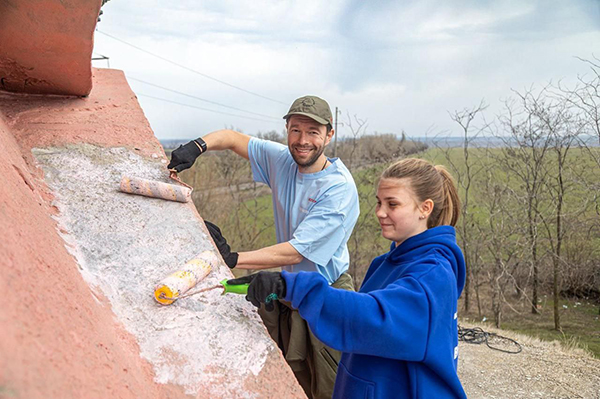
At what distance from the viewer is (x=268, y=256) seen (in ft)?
8.05

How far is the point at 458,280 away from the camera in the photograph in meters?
1.84

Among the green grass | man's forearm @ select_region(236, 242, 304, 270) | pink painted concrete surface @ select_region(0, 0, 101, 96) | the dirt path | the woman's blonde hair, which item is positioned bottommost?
the green grass

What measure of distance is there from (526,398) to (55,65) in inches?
228

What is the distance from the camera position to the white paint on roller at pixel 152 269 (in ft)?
5.02

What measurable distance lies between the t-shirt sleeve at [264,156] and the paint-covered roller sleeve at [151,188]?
2.85 feet

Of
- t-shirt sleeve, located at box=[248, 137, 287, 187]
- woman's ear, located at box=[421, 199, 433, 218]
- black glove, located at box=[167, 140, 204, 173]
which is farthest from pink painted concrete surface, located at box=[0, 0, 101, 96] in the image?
woman's ear, located at box=[421, 199, 433, 218]

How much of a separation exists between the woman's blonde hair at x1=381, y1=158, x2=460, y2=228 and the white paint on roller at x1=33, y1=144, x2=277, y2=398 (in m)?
0.82

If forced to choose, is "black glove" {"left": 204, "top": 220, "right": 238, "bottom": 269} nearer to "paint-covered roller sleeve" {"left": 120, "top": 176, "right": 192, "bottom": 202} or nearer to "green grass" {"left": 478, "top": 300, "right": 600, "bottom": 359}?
"paint-covered roller sleeve" {"left": 120, "top": 176, "right": 192, "bottom": 202}

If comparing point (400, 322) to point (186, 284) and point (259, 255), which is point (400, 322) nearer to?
point (186, 284)

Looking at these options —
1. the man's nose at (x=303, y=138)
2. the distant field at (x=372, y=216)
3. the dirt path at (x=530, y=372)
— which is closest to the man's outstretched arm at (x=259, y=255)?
the man's nose at (x=303, y=138)

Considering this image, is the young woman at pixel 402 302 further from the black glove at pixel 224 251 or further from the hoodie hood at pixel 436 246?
the black glove at pixel 224 251

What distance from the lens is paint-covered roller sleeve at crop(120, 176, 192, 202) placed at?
229 centimetres

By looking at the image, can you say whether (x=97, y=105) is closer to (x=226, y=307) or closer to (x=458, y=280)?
(x=226, y=307)

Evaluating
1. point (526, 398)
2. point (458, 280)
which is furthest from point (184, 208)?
point (526, 398)
